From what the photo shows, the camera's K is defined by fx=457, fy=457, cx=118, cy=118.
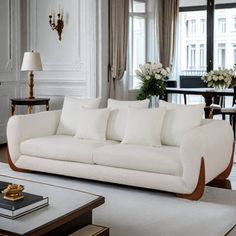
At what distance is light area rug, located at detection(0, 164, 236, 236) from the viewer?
11.2 ft

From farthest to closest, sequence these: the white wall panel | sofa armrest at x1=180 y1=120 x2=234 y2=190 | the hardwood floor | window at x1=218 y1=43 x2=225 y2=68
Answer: window at x1=218 y1=43 x2=225 y2=68 → the white wall panel → the hardwood floor → sofa armrest at x1=180 y1=120 x2=234 y2=190

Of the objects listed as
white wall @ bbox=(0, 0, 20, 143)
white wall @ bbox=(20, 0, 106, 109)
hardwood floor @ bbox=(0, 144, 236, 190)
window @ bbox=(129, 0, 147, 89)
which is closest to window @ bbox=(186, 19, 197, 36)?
window @ bbox=(129, 0, 147, 89)

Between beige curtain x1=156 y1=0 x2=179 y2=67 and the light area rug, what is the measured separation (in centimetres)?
528

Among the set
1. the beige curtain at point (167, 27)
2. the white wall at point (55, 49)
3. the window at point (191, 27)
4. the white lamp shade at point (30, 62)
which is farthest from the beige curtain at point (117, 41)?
the window at point (191, 27)

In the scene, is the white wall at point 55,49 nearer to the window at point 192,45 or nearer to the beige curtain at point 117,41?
the beige curtain at point 117,41

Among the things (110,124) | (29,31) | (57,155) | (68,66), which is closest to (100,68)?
(68,66)

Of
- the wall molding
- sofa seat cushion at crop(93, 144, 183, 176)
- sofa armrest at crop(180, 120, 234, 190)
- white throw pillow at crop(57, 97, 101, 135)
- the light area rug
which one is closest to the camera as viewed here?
the light area rug

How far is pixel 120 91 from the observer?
7875mm

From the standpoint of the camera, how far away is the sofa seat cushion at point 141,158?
13.8 feet

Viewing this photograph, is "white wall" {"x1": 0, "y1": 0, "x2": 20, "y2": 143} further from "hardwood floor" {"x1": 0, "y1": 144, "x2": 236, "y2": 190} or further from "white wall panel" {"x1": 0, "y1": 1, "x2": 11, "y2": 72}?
"hardwood floor" {"x1": 0, "y1": 144, "x2": 236, "y2": 190}

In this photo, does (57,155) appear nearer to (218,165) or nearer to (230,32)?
(218,165)

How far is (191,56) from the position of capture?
1046 cm

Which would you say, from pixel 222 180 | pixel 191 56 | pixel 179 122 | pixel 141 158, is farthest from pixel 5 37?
pixel 191 56

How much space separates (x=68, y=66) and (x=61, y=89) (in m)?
0.41
